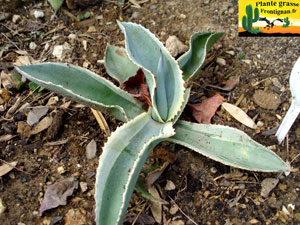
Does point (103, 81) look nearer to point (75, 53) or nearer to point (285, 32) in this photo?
point (75, 53)

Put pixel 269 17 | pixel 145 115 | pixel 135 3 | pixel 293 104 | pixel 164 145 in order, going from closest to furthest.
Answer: pixel 293 104, pixel 145 115, pixel 164 145, pixel 269 17, pixel 135 3

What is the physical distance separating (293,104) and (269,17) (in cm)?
59

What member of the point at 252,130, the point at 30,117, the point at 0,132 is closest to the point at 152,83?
the point at 252,130

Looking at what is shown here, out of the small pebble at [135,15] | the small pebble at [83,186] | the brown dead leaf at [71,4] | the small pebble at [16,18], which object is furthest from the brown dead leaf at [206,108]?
the small pebble at [16,18]

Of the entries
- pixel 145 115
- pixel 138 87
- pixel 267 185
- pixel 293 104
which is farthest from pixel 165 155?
pixel 293 104

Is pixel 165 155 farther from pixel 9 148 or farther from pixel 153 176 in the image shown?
pixel 9 148

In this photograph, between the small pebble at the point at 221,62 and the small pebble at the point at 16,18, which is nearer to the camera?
the small pebble at the point at 221,62

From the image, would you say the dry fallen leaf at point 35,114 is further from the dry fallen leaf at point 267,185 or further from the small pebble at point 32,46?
the dry fallen leaf at point 267,185

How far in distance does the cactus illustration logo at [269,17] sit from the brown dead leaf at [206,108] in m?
0.41

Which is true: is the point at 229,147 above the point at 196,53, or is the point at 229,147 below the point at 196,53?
below

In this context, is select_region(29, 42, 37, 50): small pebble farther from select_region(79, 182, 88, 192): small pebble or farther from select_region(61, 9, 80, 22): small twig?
select_region(79, 182, 88, 192): small pebble

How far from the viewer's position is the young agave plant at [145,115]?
3.63 feet

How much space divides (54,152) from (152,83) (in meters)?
0.51

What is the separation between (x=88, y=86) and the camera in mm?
1316
